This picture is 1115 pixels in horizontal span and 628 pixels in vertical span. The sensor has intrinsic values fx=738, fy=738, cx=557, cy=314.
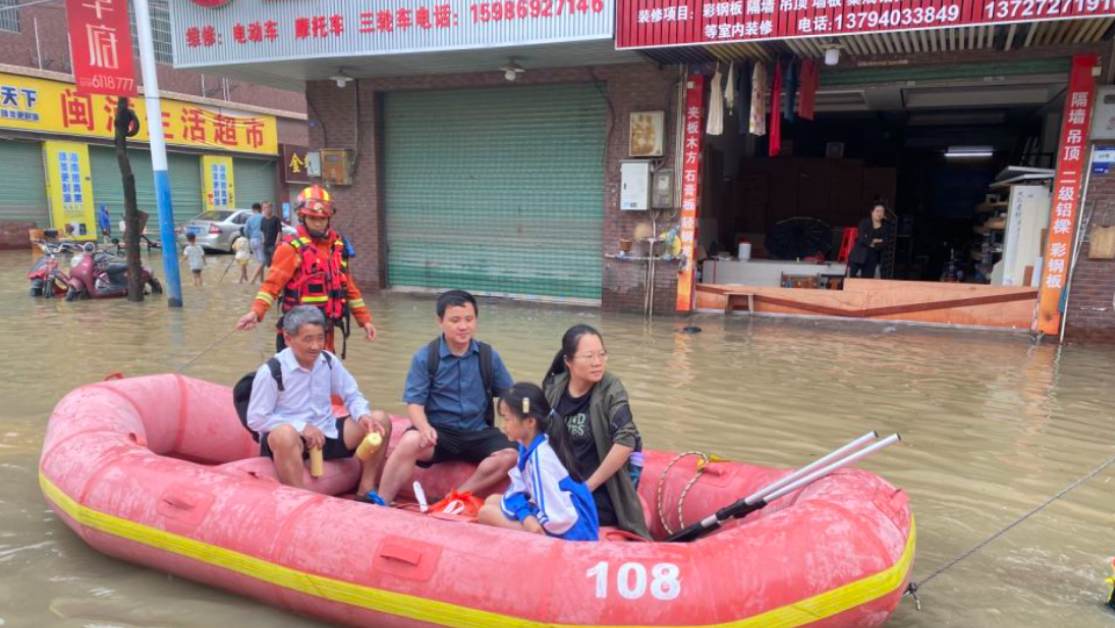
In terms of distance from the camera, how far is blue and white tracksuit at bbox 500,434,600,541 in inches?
116

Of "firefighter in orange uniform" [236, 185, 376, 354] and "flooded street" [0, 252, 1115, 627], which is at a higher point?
"firefighter in orange uniform" [236, 185, 376, 354]

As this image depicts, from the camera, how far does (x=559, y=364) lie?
3.49 meters

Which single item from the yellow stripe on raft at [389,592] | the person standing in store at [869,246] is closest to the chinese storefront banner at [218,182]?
the person standing in store at [869,246]

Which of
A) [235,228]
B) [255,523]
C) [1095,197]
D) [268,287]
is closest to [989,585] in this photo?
A: [255,523]

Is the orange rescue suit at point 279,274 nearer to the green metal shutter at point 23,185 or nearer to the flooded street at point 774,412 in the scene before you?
the flooded street at point 774,412

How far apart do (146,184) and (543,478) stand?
985 inches

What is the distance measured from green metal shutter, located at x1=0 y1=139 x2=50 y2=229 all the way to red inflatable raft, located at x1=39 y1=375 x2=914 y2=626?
67.1ft

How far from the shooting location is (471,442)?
3.93m

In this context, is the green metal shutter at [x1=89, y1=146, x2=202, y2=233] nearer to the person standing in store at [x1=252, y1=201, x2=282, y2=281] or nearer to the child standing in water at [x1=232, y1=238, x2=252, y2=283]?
the child standing in water at [x1=232, y1=238, x2=252, y2=283]

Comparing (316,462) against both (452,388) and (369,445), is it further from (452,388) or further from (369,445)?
(452,388)

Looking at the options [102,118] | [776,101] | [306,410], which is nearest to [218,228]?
[102,118]

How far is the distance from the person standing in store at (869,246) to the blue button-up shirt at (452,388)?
8.21 meters

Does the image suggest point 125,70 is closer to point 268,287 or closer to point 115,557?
point 268,287

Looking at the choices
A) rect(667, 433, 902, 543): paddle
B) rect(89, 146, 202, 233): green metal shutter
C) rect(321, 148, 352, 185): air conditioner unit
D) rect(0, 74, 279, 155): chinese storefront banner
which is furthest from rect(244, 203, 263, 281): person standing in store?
rect(667, 433, 902, 543): paddle
